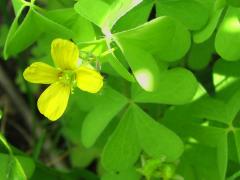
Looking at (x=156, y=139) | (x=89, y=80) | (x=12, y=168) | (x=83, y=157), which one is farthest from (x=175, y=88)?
(x=83, y=157)

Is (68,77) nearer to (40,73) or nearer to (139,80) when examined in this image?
(40,73)

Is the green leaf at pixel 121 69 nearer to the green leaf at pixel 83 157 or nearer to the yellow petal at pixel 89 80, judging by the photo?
the yellow petal at pixel 89 80

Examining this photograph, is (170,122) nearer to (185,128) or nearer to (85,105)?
(185,128)

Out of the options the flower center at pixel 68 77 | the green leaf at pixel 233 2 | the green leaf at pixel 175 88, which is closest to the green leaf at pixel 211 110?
the green leaf at pixel 175 88

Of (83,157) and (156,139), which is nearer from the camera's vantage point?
(156,139)

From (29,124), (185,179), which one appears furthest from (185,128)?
(29,124)

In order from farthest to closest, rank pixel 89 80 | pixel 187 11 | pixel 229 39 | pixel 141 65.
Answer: pixel 187 11 < pixel 229 39 < pixel 141 65 < pixel 89 80

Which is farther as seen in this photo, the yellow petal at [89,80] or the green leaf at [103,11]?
the green leaf at [103,11]
